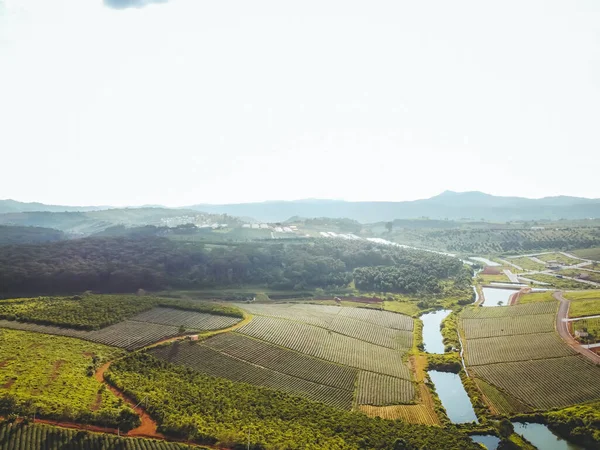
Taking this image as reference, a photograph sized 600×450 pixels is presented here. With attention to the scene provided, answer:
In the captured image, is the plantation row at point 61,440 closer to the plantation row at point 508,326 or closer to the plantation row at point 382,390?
the plantation row at point 382,390

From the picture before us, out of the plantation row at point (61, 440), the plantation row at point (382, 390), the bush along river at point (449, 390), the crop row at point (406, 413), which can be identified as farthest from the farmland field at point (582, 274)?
the plantation row at point (61, 440)

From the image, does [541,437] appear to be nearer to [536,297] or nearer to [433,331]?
[433,331]

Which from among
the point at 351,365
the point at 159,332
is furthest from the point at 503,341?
the point at 159,332

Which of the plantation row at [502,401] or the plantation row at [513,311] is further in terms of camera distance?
the plantation row at [513,311]

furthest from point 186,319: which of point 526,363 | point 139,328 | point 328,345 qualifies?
point 526,363

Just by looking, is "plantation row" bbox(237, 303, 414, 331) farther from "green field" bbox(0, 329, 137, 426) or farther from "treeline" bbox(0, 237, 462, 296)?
→ "green field" bbox(0, 329, 137, 426)

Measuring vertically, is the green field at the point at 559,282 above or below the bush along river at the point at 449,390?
above
